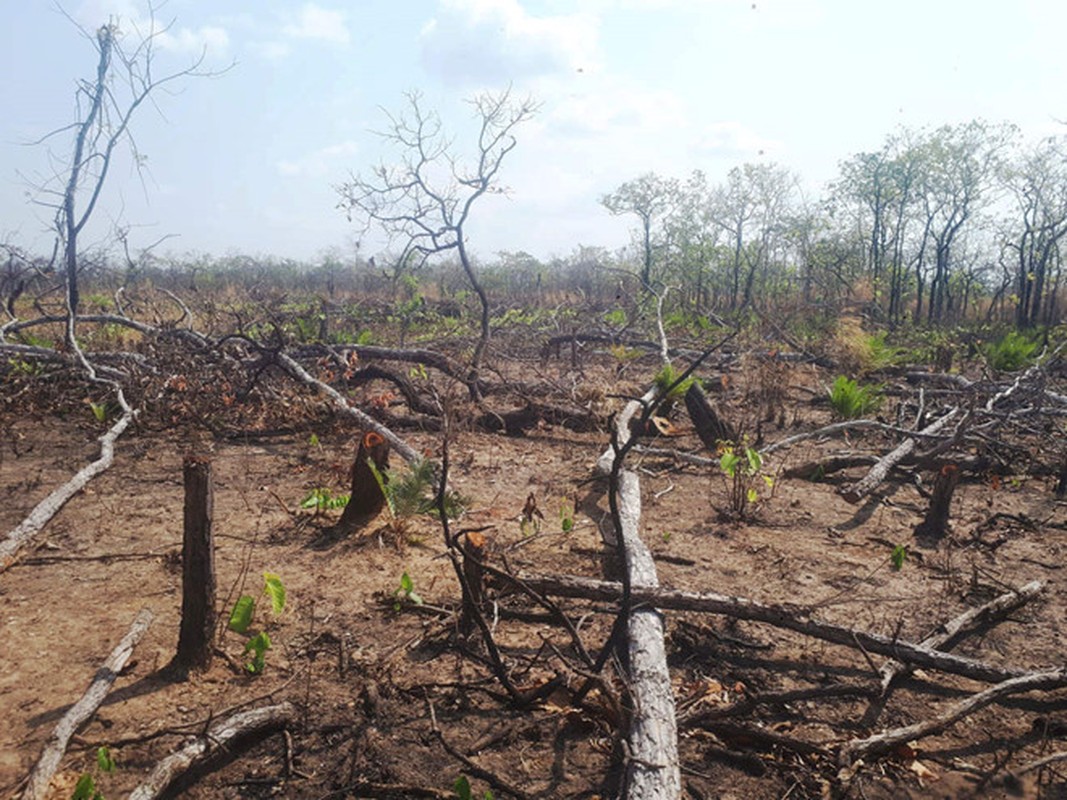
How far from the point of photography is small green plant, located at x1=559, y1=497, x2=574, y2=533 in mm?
4461

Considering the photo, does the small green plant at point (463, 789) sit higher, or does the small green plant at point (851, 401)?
the small green plant at point (851, 401)

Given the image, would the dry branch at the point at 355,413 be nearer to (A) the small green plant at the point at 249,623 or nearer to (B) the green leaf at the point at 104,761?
(A) the small green plant at the point at 249,623

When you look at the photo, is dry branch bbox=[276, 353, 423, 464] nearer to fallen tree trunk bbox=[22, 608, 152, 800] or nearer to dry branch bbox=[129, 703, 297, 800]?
fallen tree trunk bbox=[22, 608, 152, 800]

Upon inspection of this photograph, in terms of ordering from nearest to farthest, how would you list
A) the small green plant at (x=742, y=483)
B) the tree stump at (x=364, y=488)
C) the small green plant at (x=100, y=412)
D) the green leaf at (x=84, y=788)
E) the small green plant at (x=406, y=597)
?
the green leaf at (x=84, y=788) → the small green plant at (x=406, y=597) → the tree stump at (x=364, y=488) → the small green plant at (x=742, y=483) → the small green plant at (x=100, y=412)

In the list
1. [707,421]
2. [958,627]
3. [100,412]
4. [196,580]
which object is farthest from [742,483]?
[100,412]

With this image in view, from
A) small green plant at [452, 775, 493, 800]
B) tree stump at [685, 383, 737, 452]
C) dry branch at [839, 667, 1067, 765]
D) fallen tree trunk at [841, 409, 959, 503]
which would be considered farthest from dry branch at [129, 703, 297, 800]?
tree stump at [685, 383, 737, 452]

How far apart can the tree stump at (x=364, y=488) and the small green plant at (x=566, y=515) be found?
1215 millimetres

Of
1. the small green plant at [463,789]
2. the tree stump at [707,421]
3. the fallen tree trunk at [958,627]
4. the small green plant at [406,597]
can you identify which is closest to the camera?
the small green plant at [463,789]

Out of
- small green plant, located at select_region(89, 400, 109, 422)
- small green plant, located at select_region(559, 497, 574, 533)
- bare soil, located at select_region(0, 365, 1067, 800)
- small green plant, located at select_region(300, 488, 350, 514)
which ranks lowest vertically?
bare soil, located at select_region(0, 365, 1067, 800)

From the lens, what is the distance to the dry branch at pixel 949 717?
243 centimetres

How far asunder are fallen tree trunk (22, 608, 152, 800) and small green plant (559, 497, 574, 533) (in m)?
2.33

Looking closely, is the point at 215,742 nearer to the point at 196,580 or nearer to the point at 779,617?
the point at 196,580

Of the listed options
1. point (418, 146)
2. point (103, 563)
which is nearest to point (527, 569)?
point (103, 563)

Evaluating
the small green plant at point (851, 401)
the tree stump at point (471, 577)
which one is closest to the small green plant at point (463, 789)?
the tree stump at point (471, 577)
